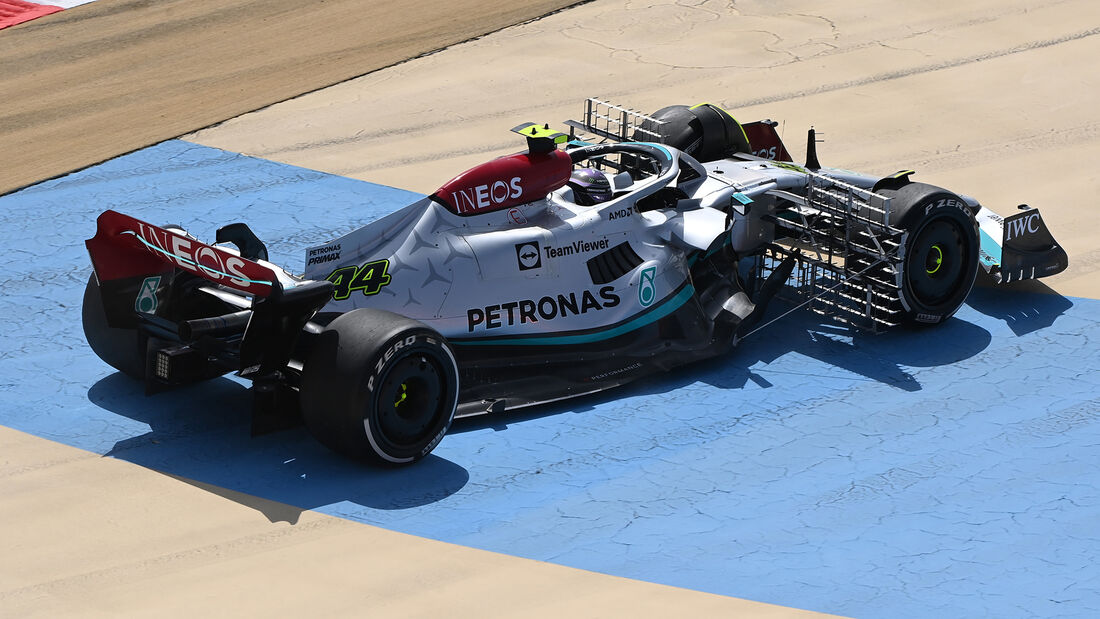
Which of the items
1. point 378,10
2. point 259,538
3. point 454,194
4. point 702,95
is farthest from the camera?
point 378,10

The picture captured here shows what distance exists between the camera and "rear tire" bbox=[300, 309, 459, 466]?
29.7 ft

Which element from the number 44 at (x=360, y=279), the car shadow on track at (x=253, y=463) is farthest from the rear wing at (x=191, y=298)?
the car shadow on track at (x=253, y=463)

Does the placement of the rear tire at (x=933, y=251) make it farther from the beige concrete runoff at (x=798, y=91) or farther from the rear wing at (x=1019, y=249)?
the beige concrete runoff at (x=798, y=91)

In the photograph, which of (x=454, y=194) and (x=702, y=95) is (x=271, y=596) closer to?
(x=454, y=194)

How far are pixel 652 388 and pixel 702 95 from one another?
850 centimetres

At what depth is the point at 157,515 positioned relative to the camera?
351 inches

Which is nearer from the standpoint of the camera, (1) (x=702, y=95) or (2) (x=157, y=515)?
(2) (x=157, y=515)

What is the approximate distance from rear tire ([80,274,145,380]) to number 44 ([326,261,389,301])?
62.9 inches

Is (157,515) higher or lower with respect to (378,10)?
lower

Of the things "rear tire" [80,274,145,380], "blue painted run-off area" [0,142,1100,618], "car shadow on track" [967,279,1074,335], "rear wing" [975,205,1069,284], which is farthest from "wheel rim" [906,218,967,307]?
"rear tire" [80,274,145,380]

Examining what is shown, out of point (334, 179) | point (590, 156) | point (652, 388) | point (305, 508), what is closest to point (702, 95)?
point (334, 179)

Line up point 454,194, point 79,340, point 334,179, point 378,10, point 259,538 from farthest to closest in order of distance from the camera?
point 378,10 < point 334,179 < point 79,340 < point 454,194 < point 259,538

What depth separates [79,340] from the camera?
11.8 meters

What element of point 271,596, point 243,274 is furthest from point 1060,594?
point 243,274
